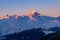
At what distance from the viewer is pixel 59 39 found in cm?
15800

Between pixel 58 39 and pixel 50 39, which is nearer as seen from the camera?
pixel 58 39

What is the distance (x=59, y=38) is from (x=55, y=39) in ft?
25.6

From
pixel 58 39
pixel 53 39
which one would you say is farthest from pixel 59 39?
pixel 53 39

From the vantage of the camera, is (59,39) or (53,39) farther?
(53,39)

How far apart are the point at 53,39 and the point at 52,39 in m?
2.67

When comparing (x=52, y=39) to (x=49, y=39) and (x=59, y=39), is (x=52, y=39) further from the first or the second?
(x=59, y=39)

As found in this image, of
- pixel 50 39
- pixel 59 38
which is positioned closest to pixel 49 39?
pixel 50 39

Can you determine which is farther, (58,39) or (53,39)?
(53,39)

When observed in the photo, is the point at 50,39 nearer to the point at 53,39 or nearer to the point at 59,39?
the point at 53,39

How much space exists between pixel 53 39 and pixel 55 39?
9.73 feet

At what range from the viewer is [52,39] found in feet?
573

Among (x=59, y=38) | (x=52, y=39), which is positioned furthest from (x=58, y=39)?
(x=52, y=39)

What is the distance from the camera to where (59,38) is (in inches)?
6368

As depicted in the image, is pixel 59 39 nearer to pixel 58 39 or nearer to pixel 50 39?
pixel 58 39
